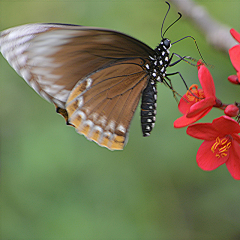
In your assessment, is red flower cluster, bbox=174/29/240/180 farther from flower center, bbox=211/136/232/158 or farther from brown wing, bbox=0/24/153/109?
brown wing, bbox=0/24/153/109

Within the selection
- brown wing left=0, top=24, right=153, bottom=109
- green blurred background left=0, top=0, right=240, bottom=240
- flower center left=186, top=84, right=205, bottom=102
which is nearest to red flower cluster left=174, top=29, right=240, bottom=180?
flower center left=186, top=84, right=205, bottom=102

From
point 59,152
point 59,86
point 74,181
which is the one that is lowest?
point 74,181

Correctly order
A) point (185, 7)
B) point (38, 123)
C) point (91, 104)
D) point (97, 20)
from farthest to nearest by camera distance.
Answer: point (97, 20), point (38, 123), point (91, 104), point (185, 7)

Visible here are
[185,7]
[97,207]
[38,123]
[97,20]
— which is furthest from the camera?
[97,20]

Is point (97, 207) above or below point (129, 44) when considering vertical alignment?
below

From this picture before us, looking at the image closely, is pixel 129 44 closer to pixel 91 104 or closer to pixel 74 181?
pixel 91 104

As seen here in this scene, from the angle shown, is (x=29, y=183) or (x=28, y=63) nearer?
(x=28, y=63)

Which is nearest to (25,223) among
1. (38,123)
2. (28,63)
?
(38,123)

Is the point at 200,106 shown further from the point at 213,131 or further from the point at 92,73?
the point at 92,73
